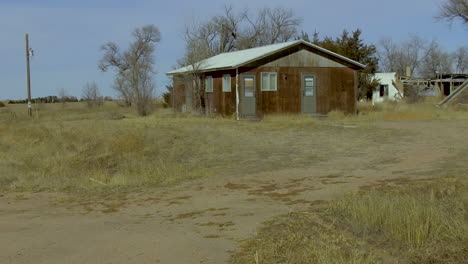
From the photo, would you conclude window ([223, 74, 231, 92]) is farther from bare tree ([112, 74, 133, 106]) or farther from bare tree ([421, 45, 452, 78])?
bare tree ([421, 45, 452, 78])

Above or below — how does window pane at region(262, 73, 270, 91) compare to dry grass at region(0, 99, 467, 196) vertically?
above

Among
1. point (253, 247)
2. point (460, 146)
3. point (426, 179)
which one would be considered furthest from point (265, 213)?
point (460, 146)

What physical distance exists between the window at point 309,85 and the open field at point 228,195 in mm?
7959

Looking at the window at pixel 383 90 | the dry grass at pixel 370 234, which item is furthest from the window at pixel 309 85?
the window at pixel 383 90

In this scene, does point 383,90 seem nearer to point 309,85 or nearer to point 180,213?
point 309,85

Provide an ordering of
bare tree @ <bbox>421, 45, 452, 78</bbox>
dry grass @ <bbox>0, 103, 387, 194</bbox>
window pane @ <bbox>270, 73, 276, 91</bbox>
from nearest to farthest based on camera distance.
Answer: dry grass @ <bbox>0, 103, 387, 194</bbox>, window pane @ <bbox>270, 73, 276, 91</bbox>, bare tree @ <bbox>421, 45, 452, 78</bbox>

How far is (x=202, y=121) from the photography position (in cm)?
2439

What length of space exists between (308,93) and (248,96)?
3.18 m

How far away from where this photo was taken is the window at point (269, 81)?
26406 mm

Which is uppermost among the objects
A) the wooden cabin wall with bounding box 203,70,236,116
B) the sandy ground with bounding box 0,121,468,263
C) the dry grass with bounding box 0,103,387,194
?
the wooden cabin wall with bounding box 203,70,236,116

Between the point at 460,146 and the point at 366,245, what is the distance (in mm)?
10541

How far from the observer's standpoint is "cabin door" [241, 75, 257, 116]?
2612cm

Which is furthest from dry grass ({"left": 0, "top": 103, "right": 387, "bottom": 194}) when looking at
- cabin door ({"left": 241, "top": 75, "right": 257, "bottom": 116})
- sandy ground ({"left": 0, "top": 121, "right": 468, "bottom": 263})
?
cabin door ({"left": 241, "top": 75, "right": 257, "bottom": 116})

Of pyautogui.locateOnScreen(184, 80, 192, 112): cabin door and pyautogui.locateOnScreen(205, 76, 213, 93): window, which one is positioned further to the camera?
pyautogui.locateOnScreen(184, 80, 192, 112): cabin door
